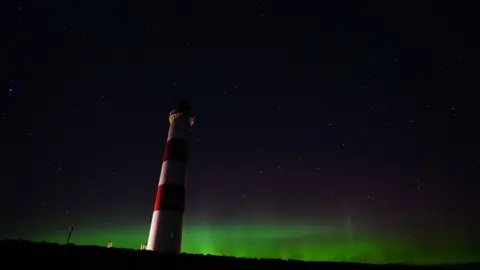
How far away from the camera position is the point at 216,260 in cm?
615

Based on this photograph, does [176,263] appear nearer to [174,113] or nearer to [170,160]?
[170,160]

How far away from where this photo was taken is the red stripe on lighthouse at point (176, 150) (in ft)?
54.6

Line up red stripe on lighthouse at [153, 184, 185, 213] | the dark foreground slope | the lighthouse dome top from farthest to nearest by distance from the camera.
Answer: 1. the lighthouse dome top
2. red stripe on lighthouse at [153, 184, 185, 213]
3. the dark foreground slope

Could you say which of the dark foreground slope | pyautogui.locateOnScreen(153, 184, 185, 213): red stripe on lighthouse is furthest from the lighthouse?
the dark foreground slope

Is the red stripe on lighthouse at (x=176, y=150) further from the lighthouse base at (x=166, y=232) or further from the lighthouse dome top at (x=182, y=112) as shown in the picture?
the lighthouse base at (x=166, y=232)

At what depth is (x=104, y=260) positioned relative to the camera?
217 inches

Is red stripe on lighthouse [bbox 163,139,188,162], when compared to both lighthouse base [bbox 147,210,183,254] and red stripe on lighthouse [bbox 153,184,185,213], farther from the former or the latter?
lighthouse base [bbox 147,210,183,254]

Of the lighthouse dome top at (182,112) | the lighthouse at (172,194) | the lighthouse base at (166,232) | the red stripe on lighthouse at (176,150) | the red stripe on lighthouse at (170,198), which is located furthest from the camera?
the lighthouse dome top at (182,112)

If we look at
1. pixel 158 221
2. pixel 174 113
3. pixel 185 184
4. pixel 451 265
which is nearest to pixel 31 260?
pixel 451 265

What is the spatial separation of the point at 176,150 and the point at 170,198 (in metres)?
2.67

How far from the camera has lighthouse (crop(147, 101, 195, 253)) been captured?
48.2ft

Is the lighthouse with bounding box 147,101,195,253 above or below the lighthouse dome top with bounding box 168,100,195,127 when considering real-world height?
below

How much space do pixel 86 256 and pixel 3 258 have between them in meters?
1.20

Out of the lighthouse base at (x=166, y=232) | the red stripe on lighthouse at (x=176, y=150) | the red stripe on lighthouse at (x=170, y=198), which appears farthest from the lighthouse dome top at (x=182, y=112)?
the lighthouse base at (x=166, y=232)
